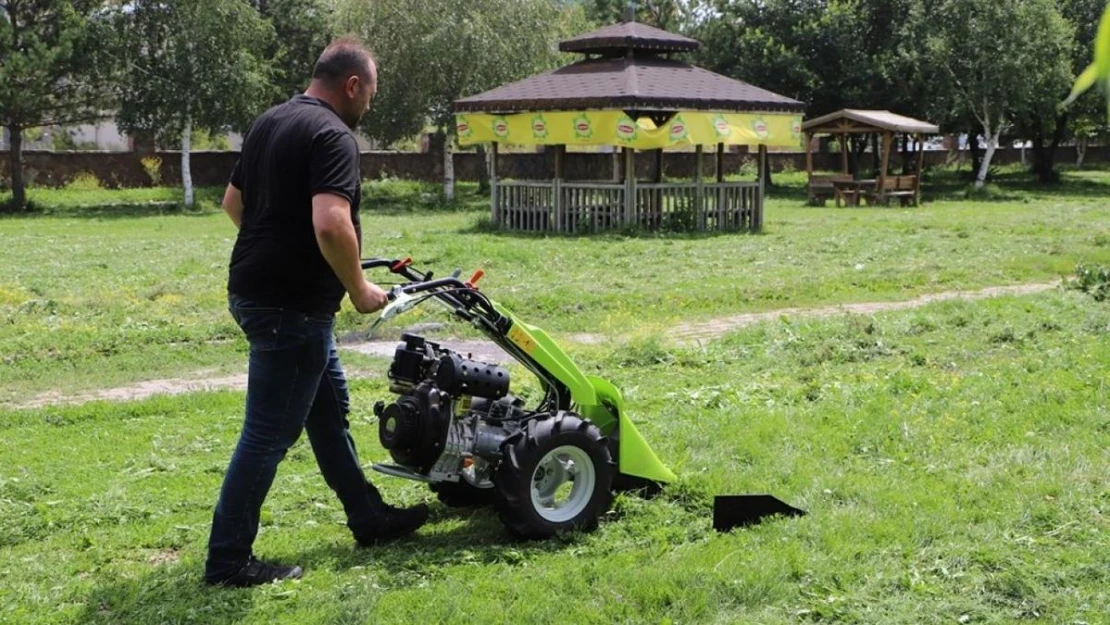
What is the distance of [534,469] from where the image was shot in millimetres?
4980

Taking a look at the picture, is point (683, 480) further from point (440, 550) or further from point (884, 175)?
point (884, 175)

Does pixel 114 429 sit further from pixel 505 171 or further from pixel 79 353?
pixel 505 171

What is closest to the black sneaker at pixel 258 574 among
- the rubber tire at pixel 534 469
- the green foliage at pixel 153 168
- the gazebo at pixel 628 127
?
the rubber tire at pixel 534 469

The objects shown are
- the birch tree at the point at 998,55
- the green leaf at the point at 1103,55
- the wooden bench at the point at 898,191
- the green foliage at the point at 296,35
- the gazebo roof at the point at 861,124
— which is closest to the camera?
the green leaf at the point at 1103,55

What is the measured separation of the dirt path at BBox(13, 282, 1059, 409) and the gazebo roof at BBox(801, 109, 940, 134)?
1781 cm

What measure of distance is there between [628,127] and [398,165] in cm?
2092

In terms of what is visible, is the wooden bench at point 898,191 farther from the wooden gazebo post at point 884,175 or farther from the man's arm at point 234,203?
the man's arm at point 234,203

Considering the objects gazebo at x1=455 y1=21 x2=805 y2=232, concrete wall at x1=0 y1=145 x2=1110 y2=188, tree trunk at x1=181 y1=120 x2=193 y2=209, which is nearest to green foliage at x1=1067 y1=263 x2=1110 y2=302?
gazebo at x1=455 y1=21 x2=805 y2=232

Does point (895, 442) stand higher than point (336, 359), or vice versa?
point (336, 359)

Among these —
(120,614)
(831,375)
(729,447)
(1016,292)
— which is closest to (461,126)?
(1016,292)

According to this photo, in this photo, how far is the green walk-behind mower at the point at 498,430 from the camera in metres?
4.93

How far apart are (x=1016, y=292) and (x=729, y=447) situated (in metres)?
8.53

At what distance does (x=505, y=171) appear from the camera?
43031mm

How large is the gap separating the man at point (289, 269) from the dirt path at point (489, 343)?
5.95 ft
